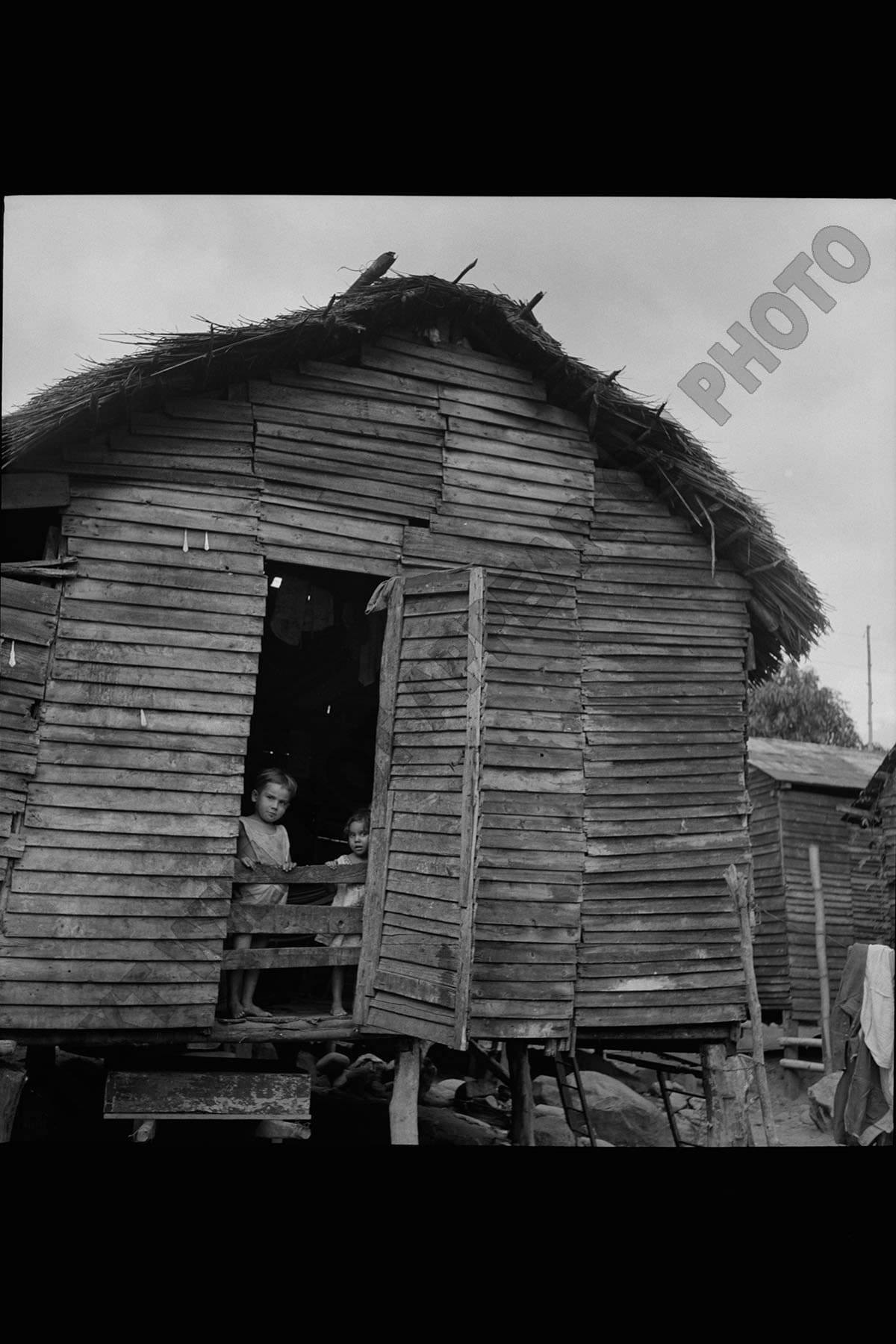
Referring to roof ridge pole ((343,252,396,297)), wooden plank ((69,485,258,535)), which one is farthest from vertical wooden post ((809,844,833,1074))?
roof ridge pole ((343,252,396,297))

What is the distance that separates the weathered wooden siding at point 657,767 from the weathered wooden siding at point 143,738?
8.69 ft

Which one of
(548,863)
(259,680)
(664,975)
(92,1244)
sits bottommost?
(92,1244)

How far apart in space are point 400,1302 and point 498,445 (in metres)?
5.70

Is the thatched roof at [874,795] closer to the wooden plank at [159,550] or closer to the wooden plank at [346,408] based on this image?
the wooden plank at [346,408]

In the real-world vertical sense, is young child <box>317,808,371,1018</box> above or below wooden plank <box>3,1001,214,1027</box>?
above

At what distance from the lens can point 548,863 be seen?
7859 millimetres

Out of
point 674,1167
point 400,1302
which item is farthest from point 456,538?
point 400,1302

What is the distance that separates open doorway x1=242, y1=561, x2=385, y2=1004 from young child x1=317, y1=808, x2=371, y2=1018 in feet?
6.25

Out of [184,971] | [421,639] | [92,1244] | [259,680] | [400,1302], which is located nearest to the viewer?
[400,1302]

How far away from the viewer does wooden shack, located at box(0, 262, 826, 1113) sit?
6.80 metres

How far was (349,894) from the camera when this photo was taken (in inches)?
302

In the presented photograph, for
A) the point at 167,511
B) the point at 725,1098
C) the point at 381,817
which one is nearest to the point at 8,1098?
the point at 381,817

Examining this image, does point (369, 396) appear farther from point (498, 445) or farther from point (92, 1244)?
point (92, 1244)

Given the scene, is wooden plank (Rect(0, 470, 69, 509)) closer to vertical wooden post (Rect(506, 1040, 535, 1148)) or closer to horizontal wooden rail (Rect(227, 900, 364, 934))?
horizontal wooden rail (Rect(227, 900, 364, 934))
